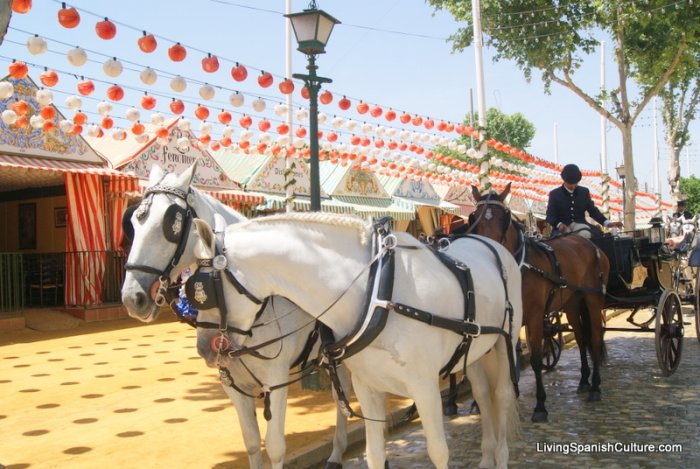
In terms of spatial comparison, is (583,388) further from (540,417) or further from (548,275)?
(548,275)

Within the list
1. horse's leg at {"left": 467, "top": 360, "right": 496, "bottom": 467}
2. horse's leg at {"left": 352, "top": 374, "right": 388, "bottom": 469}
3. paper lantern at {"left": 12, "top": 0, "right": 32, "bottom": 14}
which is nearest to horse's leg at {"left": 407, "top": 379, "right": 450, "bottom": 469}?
horse's leg at {"left": 352, "top": 374, "right": 388, "bottom": 469}

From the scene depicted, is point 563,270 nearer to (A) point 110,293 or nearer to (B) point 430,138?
(B) point 430,138

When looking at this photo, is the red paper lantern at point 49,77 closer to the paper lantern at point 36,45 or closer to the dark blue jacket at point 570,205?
the paper lantern at point 36,45

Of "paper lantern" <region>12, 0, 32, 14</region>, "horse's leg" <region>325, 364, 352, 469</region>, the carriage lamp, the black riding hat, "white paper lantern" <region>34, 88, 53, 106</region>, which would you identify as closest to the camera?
"horse's leg" <region>325, 364, 352, 469</region>

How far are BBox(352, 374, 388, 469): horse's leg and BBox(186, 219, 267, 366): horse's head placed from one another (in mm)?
708

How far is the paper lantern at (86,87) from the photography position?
8383 millimetres

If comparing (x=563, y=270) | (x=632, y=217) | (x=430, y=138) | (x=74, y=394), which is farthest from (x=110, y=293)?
(x=632, y=217)

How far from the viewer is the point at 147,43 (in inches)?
295

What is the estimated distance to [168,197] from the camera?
3357 millimetres

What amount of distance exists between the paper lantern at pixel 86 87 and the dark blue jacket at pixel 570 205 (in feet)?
20.7

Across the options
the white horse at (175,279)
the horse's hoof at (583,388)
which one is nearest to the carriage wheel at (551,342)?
the horse's hoof at (583,388)

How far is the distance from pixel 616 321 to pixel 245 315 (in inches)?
431

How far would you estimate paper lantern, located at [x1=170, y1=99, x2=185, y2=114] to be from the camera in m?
9.71

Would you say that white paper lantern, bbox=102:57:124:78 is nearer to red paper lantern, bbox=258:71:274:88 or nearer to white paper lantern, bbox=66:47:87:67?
white paper lantern, bbox=66:47:87:67
